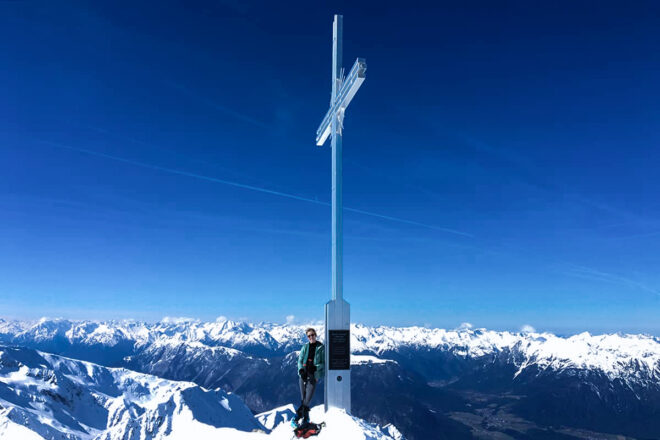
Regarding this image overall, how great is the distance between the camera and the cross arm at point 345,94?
1769 cm

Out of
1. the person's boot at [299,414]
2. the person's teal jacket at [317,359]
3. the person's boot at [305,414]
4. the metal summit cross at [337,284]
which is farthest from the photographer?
the metal summit cross at [337,284]

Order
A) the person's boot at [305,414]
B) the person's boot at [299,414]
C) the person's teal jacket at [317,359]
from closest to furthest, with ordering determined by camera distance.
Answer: the person's boot at [305,414], the person's boot at [299,414], the person's teal jacket at [317,359]

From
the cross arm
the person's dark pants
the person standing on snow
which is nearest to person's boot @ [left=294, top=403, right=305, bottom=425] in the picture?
the person standing on snow

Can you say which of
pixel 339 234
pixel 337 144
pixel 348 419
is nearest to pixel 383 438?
pixel 348 419

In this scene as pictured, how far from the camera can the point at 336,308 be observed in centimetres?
1995

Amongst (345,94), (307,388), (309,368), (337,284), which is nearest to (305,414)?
(307,388)

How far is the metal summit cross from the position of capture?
63.1ft

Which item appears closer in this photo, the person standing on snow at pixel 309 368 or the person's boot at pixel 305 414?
the person's boot at pixel 305 414

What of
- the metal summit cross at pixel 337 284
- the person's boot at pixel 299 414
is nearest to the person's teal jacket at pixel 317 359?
the metal summit cross at pixel 337 284

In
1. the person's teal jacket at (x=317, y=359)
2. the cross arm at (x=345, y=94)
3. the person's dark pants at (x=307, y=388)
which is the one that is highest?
the cross arm at (x=345, y=94)

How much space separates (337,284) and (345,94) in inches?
312

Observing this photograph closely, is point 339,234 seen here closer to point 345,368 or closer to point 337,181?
point 337,181

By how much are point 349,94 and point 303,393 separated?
11828mm

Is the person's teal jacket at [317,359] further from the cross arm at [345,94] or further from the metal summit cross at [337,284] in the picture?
the cross arm at [345,94]
